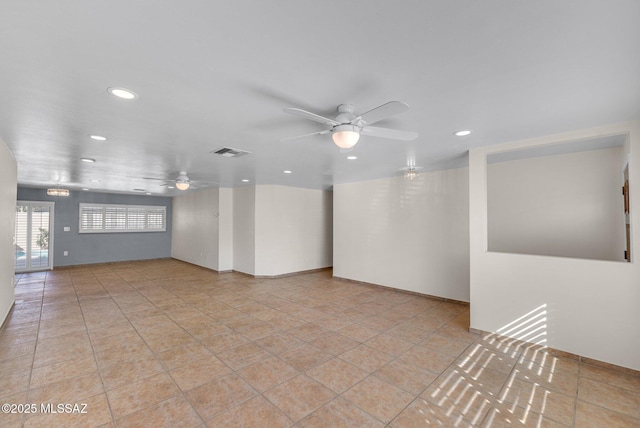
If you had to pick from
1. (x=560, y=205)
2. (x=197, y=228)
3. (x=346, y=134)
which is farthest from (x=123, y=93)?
(x=197, y=228)

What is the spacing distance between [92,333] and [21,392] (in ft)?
4.41

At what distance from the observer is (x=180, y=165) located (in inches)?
192

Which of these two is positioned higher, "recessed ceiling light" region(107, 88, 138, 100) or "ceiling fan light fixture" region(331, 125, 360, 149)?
"recessed ceiling light" region(107, 88, 138, 100)

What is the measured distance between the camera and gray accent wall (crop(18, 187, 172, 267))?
341 inches

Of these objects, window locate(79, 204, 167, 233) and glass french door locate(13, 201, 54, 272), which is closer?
glass french door locate(13, 201, 54, 272)

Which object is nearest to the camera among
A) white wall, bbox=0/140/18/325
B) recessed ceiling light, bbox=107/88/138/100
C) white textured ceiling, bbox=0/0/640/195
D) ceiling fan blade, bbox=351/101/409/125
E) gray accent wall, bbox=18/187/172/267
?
white textured ceiling, bbox=0/0/640/195

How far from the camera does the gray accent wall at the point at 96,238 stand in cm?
866

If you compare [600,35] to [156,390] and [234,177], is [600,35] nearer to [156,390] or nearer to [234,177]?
[156,390]

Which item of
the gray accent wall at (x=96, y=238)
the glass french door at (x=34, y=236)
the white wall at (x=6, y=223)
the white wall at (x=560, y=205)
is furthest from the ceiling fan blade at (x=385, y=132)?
the glass french door at (x=34, y=236)

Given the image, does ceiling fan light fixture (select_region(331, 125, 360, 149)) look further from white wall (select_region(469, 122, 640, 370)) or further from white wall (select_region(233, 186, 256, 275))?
white wall (select_region(233, 186, 256, 275))

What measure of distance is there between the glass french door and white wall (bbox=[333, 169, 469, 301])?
8.84 meters

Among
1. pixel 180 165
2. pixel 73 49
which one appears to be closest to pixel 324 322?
pixel 180 165

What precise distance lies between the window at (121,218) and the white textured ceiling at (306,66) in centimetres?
713

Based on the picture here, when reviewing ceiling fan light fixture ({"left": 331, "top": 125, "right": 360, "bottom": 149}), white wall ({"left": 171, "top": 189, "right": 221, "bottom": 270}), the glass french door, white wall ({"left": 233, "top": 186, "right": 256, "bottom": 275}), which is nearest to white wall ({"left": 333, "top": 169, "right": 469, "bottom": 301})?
white wall ({"left": 233, "top": 186, "right": 256, "bottom": 275})
